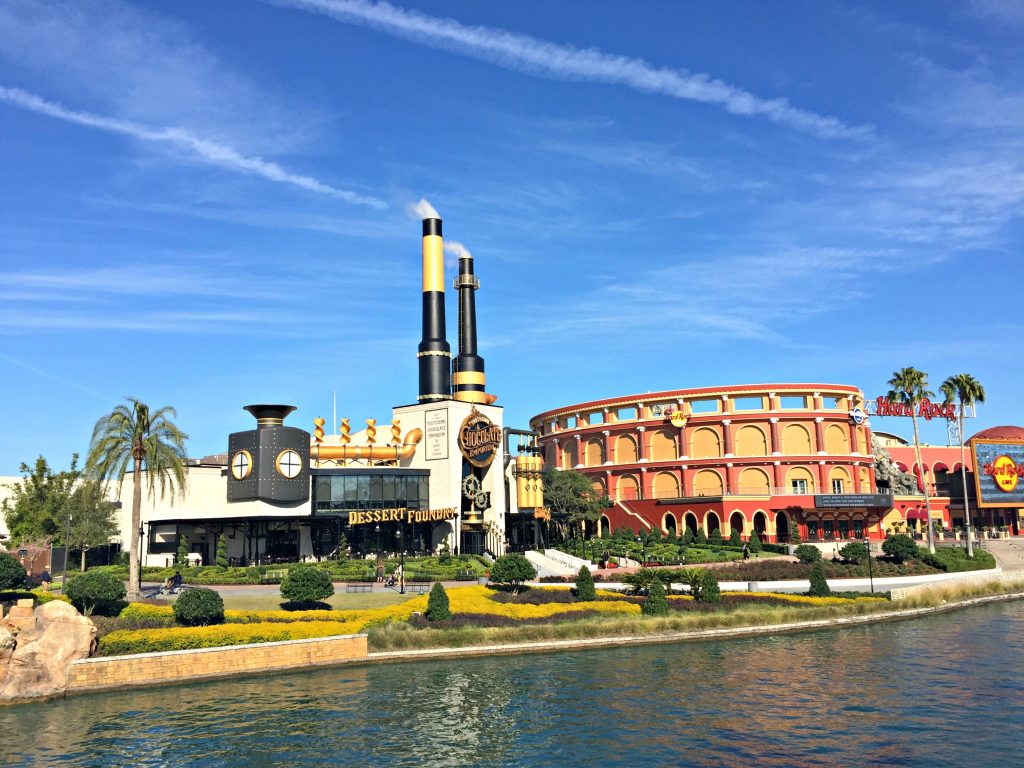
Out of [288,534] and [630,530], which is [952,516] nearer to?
[630,530]

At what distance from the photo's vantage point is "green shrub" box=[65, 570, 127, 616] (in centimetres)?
4112

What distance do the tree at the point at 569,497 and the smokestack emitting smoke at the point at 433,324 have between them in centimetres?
1548

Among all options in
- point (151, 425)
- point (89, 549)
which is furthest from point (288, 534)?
point (151, 425)

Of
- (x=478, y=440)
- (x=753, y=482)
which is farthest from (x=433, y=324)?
(x=753, y=482)

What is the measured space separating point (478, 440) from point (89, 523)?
34656 millimetres

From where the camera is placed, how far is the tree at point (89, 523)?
6825 cm

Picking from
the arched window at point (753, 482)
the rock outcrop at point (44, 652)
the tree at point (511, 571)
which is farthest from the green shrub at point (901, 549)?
the rock outcrop at point (44, 652)

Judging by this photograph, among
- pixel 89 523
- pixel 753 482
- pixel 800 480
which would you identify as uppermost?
pixel 800 480

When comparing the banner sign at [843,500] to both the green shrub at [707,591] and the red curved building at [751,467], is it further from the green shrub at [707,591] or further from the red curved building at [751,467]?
the green shrub at [707,591]

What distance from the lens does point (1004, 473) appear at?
122 metres

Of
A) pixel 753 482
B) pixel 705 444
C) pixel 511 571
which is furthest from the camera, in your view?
pixel 705 444

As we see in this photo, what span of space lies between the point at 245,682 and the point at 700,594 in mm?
27132

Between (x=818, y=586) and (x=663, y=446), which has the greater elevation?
(x=663, y=446)

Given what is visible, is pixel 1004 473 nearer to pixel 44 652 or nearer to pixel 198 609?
pixel 198 609
